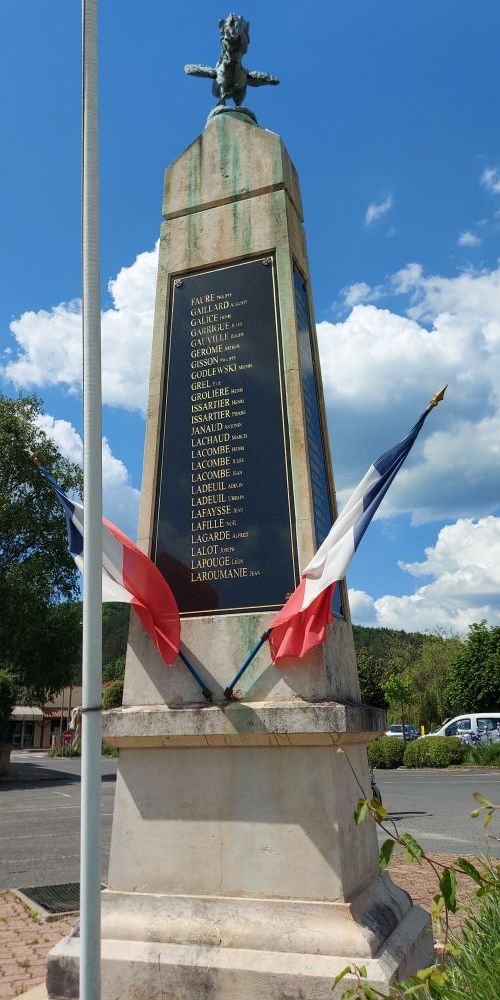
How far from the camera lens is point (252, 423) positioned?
5.37 m

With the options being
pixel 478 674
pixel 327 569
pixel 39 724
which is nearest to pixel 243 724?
pixel 327 569

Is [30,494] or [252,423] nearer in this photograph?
[252,423]

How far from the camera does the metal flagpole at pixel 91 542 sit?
3047mm

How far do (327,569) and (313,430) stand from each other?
4.61 feet

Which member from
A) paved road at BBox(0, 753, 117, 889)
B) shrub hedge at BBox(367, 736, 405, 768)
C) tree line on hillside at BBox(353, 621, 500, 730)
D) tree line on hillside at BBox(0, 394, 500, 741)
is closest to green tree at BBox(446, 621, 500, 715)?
tree line on hillside at BBox(353, 621, 500, 730)

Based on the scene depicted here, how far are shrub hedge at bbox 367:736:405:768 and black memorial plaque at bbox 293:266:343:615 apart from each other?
2257 cm

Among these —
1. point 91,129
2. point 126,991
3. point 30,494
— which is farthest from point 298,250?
point 30,494

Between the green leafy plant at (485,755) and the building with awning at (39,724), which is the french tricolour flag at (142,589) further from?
the building with awning at (39,724)

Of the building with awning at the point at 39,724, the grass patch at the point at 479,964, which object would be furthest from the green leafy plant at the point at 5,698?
the building with awning at the point at 39,724

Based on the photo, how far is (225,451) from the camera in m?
5.38

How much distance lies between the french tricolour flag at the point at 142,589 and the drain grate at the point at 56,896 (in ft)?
12.3

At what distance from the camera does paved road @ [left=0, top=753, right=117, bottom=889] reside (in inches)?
351

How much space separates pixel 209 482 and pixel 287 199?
2334mm

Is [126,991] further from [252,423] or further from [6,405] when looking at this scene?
[6,405]
